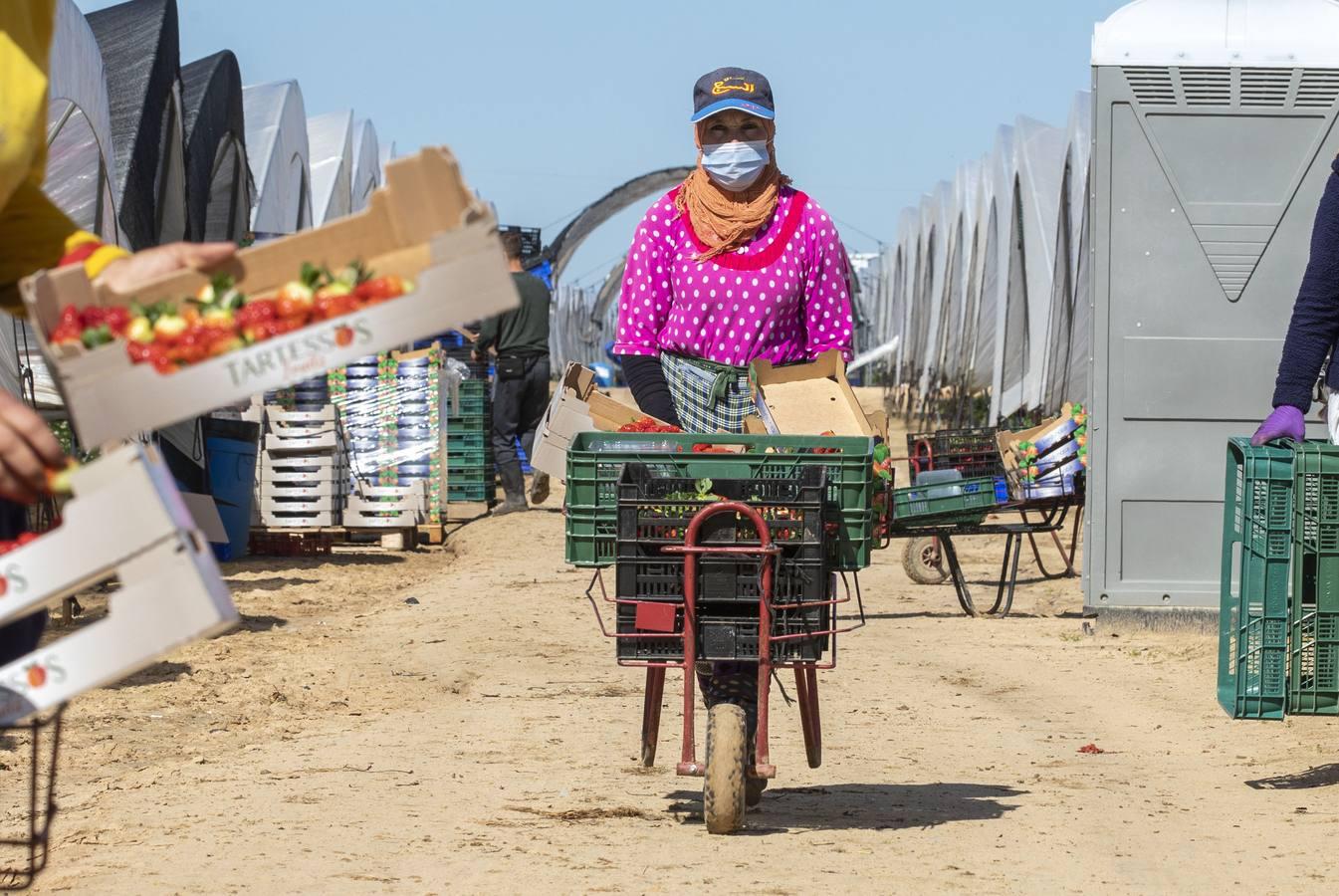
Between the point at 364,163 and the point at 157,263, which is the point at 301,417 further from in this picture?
the point at 364,163

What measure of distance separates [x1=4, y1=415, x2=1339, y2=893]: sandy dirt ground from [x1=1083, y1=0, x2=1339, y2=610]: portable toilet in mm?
642

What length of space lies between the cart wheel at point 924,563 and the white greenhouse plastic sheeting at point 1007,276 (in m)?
1.85

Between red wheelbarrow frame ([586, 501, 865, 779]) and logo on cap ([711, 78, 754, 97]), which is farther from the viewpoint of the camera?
logo on cap ([711, 78, 754, 97])

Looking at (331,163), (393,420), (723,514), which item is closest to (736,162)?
(723,514)

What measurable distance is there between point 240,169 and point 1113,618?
27.3 ft

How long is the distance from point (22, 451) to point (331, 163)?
2260cm

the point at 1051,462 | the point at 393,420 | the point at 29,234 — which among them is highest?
the point at 29,234

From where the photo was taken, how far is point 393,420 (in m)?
13.2

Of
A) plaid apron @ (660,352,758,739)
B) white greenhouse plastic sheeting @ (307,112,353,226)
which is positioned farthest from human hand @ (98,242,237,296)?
white greenhouse plastic sheeting @ (307,112,353,226)

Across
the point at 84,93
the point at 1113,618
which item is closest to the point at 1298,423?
the point at 1113,618

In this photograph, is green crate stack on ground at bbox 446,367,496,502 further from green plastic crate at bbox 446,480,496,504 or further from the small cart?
the small cart

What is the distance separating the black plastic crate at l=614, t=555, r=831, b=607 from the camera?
448 centimetres

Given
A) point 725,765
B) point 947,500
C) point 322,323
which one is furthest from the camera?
point 947,500

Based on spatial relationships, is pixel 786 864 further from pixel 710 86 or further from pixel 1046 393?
pixel 1046 393
